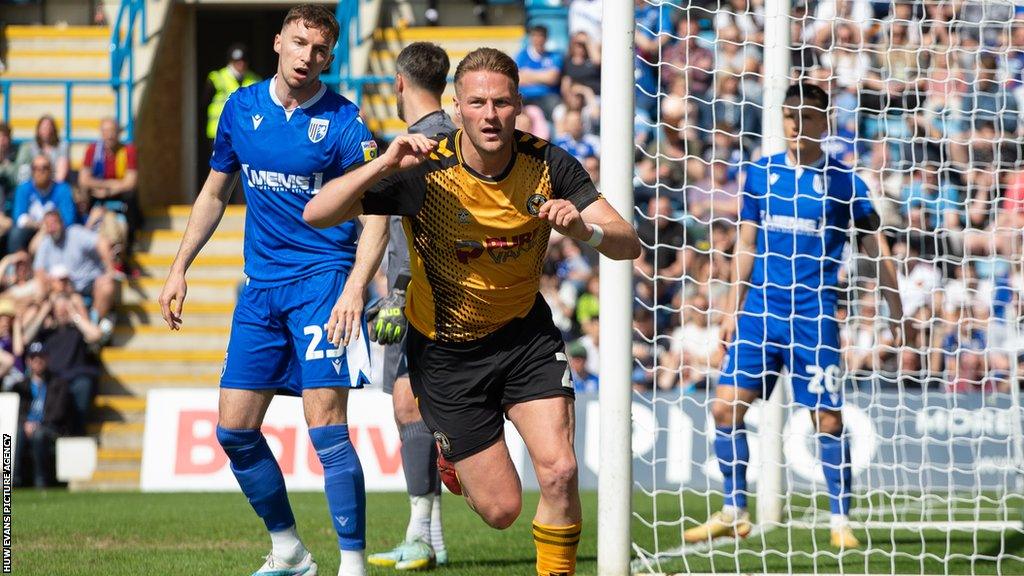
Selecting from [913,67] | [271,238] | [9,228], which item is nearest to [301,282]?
[271,238]

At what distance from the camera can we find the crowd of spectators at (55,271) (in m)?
14.4

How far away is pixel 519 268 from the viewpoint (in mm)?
5602

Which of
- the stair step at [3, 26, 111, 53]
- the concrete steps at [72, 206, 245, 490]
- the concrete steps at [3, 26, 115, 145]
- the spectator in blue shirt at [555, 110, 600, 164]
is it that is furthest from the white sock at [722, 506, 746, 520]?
the stair step at [3, 26, 111, 53]

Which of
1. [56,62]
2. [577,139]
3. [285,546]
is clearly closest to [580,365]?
[577,139]

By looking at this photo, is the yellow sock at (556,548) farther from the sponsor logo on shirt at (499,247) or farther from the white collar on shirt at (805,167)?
the white collar on shirt at (805,167)

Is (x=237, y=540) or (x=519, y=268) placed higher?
(x=519, y=268)

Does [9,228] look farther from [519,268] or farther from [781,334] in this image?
[519,268]

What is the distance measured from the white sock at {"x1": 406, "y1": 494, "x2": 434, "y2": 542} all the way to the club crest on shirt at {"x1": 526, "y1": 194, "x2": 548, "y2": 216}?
2.45 meters

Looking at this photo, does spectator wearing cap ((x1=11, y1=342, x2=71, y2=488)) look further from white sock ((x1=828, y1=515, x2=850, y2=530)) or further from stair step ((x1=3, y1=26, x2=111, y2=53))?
white sock ((x1=828, y1=515, x2=850, y2=530))

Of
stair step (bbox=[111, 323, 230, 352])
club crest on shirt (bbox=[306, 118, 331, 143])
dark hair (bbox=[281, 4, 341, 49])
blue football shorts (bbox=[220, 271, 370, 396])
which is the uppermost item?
dark hair (bbox=[281, 4, 341, 49])

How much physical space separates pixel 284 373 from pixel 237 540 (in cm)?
236

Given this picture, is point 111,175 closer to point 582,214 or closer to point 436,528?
point 436,528

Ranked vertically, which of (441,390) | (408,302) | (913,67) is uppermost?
(913,67)

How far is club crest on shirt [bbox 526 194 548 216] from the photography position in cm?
544
